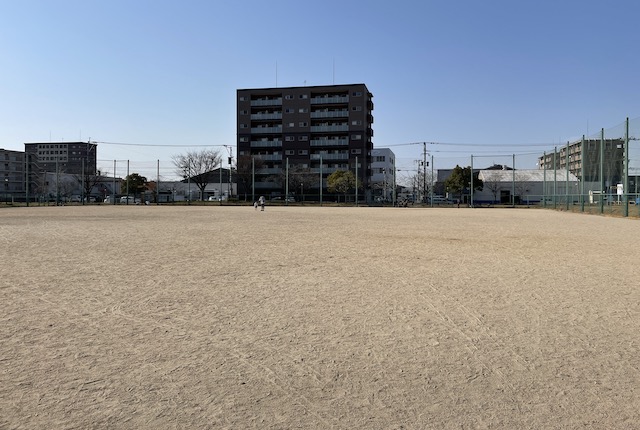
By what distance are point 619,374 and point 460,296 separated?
228cm

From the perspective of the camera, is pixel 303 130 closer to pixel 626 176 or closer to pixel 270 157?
pixel 270 157

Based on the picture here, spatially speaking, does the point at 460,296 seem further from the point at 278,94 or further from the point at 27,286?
the point at 278,94

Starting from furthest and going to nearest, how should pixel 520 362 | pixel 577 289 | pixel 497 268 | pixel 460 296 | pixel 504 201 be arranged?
pixel 504 201, pixel 497 268, pixel 577 289, pixel 460 296, pixel 520 362

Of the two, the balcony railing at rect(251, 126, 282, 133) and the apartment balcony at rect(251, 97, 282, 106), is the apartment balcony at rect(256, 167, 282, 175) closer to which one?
the balcony railing at rect(251, 126, 282, 133)

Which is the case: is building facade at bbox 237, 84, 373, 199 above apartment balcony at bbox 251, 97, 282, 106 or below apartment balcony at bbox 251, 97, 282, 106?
below

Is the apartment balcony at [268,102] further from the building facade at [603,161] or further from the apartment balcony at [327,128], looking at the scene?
the building facade at [603,161]

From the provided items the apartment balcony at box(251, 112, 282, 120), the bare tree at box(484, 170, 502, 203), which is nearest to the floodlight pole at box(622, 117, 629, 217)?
the bare tree at box(484, 170, 502, 203)

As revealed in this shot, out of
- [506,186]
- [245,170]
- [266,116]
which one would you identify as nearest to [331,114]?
[266,116]

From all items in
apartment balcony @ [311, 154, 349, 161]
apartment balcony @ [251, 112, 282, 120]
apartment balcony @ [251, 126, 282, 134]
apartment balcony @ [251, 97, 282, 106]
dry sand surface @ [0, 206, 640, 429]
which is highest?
apartment balcony @ [251, 97, 282, 106]

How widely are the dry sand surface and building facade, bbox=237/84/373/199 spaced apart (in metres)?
58.9

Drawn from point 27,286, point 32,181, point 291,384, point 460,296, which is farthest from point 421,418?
point 32,181

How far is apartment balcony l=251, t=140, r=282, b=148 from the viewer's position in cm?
6800

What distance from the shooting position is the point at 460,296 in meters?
5.14

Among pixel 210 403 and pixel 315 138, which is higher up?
pixel 315 138
